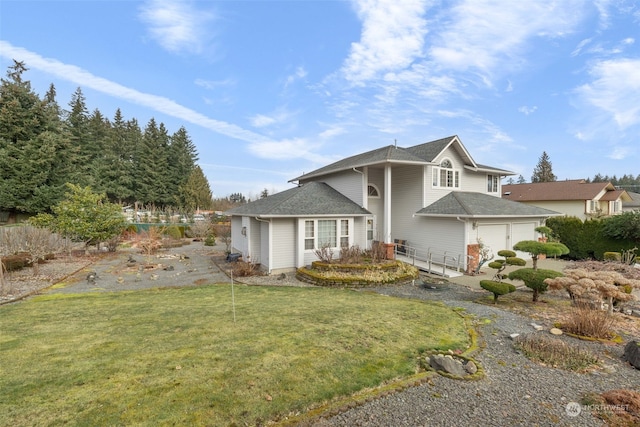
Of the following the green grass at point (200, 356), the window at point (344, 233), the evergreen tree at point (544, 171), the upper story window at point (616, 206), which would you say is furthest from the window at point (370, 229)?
the evergreen tree at point (544, 171)

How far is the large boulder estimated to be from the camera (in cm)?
500

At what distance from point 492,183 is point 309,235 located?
1413cm

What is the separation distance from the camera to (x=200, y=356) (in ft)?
16.4

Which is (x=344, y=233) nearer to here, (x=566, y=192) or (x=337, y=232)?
(x=337, y=232)

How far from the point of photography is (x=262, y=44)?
52.8ft

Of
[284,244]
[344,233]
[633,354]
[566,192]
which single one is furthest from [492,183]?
[566,192]

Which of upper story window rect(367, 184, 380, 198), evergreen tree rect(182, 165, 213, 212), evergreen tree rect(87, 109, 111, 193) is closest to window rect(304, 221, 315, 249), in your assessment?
upper story window rect(367, 184, 380, 198)

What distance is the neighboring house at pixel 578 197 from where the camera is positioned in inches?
1177

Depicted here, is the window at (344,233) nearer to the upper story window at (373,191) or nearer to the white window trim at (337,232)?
the white window trim at (337,232)

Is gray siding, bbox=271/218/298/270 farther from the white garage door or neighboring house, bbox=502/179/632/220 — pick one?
neighboring house, bbox=502/179/632/220

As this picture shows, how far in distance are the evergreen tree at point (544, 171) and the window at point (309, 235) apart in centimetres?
6100

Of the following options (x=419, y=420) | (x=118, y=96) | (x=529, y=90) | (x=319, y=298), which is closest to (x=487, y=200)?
(x=529, y=90)

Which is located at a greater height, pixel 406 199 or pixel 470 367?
pixel 406 199

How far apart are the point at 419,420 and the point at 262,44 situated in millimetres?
17954
